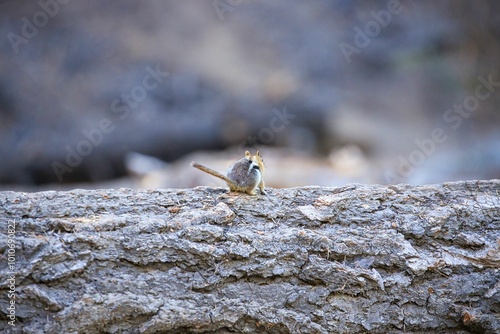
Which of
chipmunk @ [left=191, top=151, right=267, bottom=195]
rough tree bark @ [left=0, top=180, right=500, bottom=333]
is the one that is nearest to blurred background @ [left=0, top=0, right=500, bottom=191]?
chipmunk @ [left=191, top=151, right=267, bottom=195]

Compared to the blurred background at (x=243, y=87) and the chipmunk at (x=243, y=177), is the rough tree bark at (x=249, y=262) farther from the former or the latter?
the blurred background at (x=243, y=87)

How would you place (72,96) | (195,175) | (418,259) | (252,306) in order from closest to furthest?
(252,306)
(418,259)
(195,175)
(72,96)

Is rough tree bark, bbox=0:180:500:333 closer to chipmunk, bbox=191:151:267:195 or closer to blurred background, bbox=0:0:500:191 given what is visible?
chipmunk, bbox=191:151:267:195

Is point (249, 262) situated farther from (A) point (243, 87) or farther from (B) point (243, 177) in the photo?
(A) point (243, 87)

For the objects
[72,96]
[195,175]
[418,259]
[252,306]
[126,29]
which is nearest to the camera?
[252,306]

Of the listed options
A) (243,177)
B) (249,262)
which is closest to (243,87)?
(243,177)

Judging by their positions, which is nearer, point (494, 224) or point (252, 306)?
point (252, 306)

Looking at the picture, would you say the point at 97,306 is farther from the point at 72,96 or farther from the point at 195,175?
the point at 72,96

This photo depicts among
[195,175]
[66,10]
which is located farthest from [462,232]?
[66,10]
